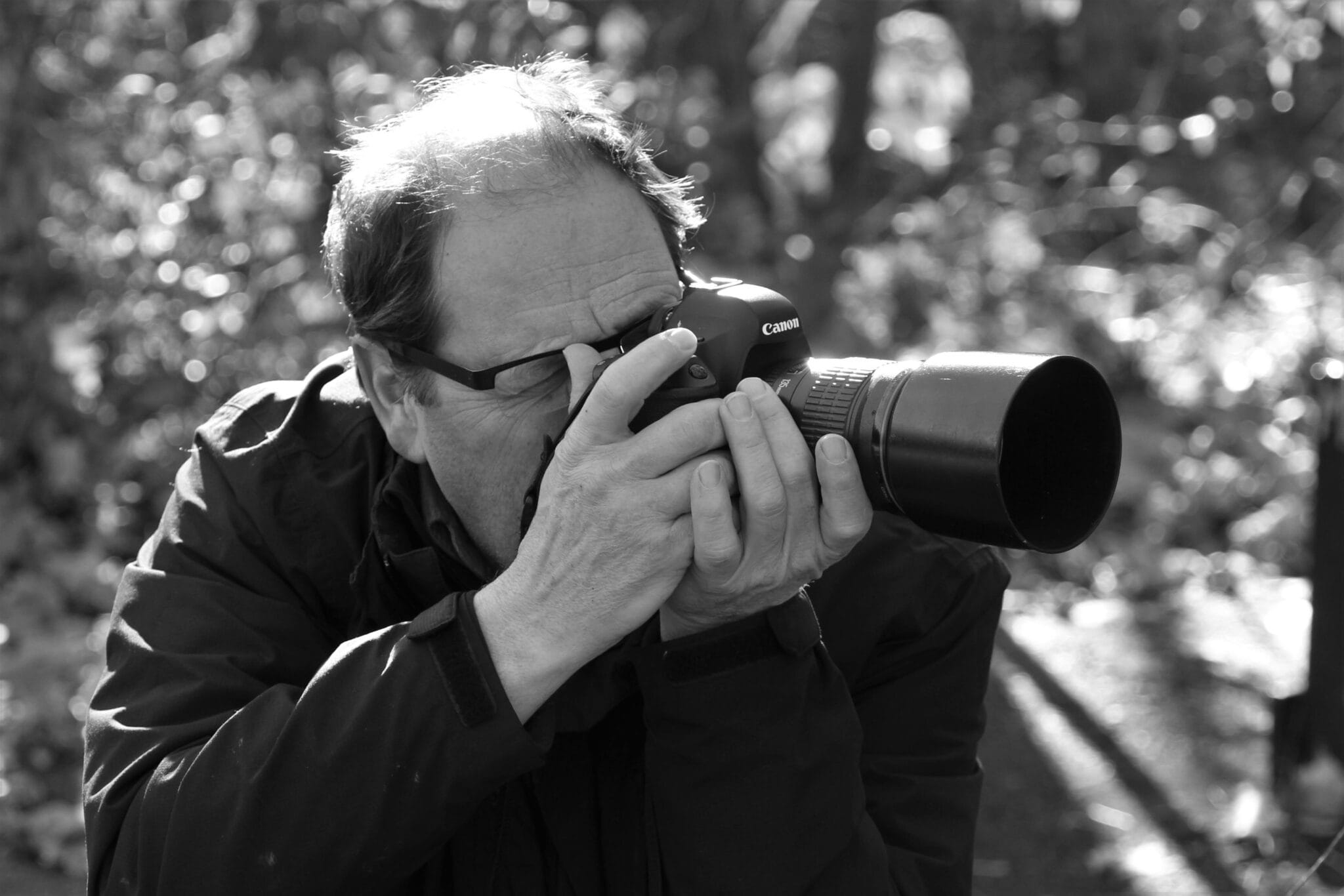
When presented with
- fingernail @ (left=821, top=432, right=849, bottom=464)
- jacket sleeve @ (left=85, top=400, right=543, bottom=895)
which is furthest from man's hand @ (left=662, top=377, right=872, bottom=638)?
jacket sleeve @ (left=85, top=400, right=543, bottom=895)

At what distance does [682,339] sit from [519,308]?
30 centimetres

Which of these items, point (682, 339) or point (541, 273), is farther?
point (541, 273)

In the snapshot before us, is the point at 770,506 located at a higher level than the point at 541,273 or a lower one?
lower

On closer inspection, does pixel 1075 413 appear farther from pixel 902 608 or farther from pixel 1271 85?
pixel 1271 85

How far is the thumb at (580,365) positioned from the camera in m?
1.39

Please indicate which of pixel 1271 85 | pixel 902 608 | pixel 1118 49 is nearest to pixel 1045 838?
pixel 902 608

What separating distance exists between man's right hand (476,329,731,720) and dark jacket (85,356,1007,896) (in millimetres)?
40

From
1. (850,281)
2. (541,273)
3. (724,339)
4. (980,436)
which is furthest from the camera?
(850,281)

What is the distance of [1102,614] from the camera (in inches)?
141

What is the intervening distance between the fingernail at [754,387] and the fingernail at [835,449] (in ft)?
0.26

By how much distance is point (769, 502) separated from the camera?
48.9 inches

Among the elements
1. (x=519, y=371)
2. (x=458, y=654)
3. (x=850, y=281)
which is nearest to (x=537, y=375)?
(x=519, y=371)

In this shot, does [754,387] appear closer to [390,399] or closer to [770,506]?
[770,506]

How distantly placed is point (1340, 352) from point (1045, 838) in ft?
5.66
